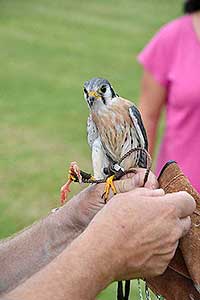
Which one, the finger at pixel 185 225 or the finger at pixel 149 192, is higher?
the finger at pixel 149 192

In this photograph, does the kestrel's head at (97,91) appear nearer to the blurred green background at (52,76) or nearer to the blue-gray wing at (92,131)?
the blue-gray wing at (92,131)

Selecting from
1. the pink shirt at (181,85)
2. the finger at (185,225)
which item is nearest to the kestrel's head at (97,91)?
the finger at (185,225)

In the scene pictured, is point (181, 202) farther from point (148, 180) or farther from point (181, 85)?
point (181, 85)

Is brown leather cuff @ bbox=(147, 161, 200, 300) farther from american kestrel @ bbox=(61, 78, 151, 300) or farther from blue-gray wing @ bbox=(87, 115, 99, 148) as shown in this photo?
blue-gray wing @ bbox=(87, 115, 99, 148)

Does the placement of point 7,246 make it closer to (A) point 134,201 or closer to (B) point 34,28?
(A) point 134,201

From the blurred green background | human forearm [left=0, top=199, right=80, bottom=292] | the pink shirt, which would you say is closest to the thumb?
human forearm [left=0, top=199, right=80, bottom=292]

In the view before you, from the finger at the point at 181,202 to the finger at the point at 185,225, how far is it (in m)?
0.02

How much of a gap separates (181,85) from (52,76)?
300 inches

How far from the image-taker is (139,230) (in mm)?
2221

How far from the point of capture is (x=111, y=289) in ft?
16.6

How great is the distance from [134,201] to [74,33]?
41.0 feet

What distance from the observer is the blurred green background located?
7.36 metres

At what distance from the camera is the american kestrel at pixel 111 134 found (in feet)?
8.24

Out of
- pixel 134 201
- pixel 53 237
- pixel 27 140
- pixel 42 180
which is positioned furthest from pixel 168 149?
pixel 27 140
